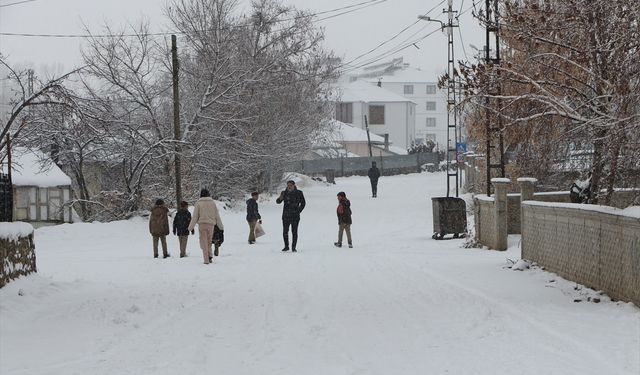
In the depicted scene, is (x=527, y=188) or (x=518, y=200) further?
(x=518, y=200)

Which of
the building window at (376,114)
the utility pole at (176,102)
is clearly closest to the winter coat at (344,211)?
the utility pole at (176,102)

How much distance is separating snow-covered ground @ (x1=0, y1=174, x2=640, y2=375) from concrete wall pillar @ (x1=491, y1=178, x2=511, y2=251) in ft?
1.68

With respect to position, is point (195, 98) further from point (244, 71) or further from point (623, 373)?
point (623, 373)

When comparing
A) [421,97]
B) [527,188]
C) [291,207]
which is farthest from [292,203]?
[421,97]

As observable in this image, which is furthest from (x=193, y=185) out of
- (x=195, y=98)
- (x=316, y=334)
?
(x=316, y=334)

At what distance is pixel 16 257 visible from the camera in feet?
43.7

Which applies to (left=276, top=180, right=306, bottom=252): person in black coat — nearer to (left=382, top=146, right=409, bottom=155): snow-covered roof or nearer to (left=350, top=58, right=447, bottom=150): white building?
(left=382, top=146, right=409, bottom=155): snow-covered roof

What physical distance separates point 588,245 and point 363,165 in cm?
6439

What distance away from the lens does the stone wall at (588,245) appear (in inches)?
421

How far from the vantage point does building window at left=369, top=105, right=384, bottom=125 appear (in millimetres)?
104750

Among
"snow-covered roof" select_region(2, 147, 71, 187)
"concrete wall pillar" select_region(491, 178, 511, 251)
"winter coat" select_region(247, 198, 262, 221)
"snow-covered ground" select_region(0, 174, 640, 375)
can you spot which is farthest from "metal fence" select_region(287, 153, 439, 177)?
"snow-covered ground" select_region(0, 174, 640, 375)

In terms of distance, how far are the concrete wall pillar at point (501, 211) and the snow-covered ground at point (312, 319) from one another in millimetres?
512

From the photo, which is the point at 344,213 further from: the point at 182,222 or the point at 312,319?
the point at 312,319

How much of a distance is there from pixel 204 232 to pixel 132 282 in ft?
12.8
